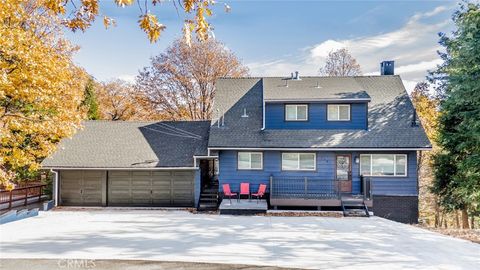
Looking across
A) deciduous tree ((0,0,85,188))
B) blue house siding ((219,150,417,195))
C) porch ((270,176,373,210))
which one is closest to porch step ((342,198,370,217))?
porch ((270,176,373,210))

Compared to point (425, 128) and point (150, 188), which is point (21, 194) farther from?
point (425, 128)

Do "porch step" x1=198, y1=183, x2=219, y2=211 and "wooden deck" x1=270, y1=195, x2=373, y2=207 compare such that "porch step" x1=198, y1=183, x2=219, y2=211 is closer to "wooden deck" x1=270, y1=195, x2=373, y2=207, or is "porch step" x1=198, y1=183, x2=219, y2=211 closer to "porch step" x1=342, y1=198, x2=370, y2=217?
"wooden deck" x1=270, y1=195, x2=373, y2=207

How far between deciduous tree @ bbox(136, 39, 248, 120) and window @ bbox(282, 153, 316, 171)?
51.5 feet

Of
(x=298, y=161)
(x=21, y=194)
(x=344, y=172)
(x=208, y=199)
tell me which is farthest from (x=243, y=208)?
(x=21, y=194)

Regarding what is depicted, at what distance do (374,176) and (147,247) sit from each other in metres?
11.4

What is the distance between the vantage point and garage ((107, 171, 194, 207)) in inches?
686

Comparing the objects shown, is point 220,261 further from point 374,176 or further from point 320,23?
point 320,23

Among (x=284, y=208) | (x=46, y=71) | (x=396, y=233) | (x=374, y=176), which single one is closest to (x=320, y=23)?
(x=374, y=176)

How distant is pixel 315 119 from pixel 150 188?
9.12 m

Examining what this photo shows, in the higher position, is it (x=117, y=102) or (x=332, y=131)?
(x=117, y=102)

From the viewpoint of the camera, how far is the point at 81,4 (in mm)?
4234

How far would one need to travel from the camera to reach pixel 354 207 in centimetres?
1598

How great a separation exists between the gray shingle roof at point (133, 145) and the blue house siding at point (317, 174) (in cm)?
152

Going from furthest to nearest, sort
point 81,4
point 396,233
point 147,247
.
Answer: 1. point 396,233
2. point 147,247
3. point 81,4
